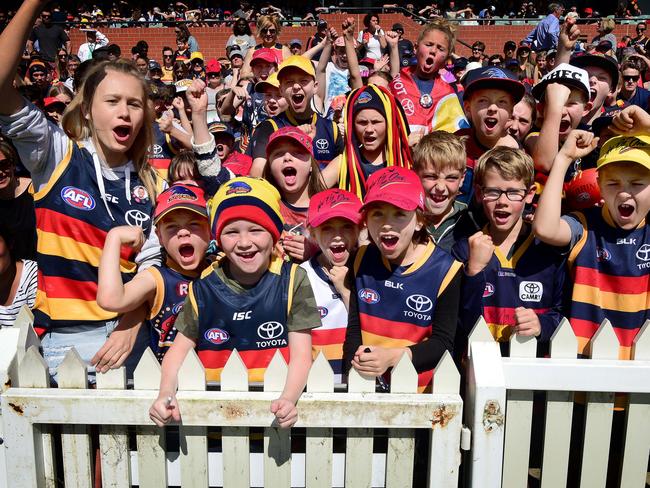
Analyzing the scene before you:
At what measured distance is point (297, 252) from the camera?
3.18m

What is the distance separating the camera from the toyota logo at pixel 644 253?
2918 mm

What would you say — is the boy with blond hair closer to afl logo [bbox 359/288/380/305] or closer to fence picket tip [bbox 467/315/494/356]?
afl logo [bbox 359/288/380/305]

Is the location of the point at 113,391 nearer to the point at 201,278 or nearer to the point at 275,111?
the point at 201,278

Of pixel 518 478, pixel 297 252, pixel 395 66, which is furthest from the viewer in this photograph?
pixel 395 66

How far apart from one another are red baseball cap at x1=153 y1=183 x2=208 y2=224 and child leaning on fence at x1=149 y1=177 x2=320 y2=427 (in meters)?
0.17

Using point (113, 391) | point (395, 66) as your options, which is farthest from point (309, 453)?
point (395, 66)

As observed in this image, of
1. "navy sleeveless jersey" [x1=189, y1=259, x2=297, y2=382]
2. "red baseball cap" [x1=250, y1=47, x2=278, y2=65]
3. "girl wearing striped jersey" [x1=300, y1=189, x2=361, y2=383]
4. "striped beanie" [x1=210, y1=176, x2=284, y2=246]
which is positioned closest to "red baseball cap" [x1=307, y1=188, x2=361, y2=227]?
"girl wearing striped jersey" [x1=300, y1=189, x2=361, y2=383]

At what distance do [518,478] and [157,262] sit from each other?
1.92 meters

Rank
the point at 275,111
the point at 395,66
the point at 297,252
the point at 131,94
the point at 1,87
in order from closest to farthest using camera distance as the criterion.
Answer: the point at 1,87 < the point at 131,94 < the point at 297,252 < the point at 275,111 < the point at 395,66

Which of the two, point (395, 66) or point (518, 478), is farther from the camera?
point (395, 66)

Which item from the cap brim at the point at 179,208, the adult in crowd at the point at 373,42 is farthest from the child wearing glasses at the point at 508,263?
the adult in crowd at the point at 373,42

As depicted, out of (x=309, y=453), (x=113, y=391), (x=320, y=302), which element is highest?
(x=320, y=302)

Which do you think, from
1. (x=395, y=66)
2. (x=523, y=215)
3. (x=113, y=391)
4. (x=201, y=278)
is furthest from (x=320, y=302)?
(x=395, y=66)

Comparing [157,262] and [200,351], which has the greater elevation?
[157,262]
